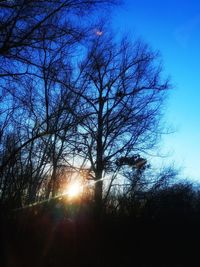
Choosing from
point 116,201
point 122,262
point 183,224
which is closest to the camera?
point 122,262

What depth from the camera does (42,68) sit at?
8742 millimetres

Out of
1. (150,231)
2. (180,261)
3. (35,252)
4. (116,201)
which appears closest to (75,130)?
(116,201)

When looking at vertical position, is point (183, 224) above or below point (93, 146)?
below

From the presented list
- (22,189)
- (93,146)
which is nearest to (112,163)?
(93,146)

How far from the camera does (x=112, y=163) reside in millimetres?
27156

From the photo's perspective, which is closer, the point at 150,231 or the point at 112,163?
the point at 150,231

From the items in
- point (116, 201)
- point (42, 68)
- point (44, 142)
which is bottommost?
point (116, 201)

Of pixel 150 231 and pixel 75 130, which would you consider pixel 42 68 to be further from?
pixel 150 231

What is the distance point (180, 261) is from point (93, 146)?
14.0 m

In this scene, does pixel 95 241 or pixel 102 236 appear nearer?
pixel 95 241

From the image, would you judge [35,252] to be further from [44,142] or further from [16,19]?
[16,19]

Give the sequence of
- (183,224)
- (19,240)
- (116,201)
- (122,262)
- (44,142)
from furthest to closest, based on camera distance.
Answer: (183,224), (116,201), (44,142), (122,262), (19,240)

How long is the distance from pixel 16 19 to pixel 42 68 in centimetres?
108

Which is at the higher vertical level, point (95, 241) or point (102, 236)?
point (102, 236)
